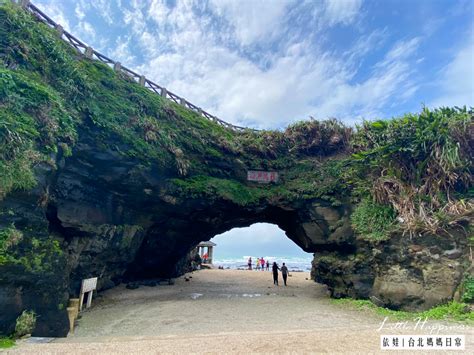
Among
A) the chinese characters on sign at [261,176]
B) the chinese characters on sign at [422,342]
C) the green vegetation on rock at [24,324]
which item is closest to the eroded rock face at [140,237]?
the green vegetation on rock at [24,324]

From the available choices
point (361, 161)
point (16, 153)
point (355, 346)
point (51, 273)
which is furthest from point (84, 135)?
point (361, 161)

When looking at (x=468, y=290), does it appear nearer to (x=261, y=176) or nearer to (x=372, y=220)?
(x=372, y=220)

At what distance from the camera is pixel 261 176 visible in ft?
52.9

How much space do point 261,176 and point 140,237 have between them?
7273 millimetres

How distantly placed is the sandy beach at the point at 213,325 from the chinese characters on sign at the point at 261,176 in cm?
604

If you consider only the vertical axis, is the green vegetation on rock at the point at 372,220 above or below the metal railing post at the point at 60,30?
below

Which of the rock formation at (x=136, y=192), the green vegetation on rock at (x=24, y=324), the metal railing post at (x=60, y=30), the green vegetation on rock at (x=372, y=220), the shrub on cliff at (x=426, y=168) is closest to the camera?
the green vegetation on rock at (x=24, y=324)

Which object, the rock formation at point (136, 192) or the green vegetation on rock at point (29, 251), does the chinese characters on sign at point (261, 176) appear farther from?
the green vegetation on rock at point (29, 251)

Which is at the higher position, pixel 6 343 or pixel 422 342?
pixel 422 342

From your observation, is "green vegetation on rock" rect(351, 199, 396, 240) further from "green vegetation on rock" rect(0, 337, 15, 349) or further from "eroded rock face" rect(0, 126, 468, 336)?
"green vegetation on rock" rect(0, 337, 15, 349)

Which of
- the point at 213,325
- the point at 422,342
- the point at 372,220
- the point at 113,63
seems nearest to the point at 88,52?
the point at 113,63

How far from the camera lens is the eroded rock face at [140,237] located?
7824mm

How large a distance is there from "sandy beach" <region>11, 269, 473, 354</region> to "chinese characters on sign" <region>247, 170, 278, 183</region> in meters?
6.04

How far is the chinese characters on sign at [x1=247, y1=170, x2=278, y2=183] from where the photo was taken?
16.0 m
